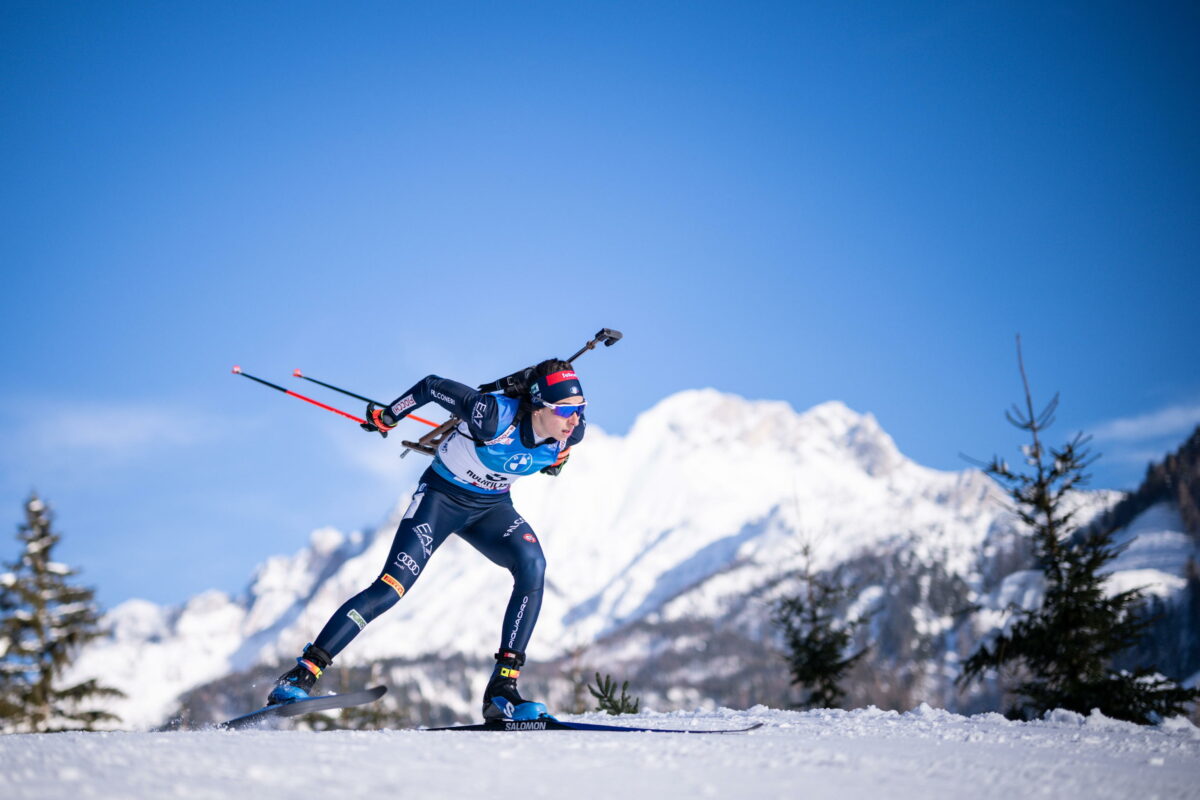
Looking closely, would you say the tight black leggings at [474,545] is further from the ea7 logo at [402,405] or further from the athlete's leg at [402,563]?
the ea7 logo at [402,405]

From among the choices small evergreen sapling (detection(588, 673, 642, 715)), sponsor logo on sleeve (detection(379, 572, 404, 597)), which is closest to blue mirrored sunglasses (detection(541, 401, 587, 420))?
sponsor logo on sleeve (detection(379, 572, 404, 597))

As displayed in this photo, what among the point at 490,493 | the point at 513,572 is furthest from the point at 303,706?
the point at 490,493

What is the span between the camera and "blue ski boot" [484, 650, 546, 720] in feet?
21.1

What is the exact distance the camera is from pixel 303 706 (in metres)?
5.79

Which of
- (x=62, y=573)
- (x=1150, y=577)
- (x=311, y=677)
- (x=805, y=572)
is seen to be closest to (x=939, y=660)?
(x=1150, y=577)

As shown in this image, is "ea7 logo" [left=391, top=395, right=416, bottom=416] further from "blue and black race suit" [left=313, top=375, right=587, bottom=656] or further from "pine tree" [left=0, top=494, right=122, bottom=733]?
"pine tree" [left=0, top=494, right=122, bottom=733]

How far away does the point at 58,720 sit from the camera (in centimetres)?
1961

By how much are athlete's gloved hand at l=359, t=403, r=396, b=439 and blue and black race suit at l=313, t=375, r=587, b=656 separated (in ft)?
0.26

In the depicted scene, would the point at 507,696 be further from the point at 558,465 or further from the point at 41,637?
the point at 41,637

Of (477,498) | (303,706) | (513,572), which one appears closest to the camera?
(303,706)

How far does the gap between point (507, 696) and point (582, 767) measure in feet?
10.0

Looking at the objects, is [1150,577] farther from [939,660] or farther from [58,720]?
[58,720]

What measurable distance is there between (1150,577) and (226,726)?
135507 millimetres

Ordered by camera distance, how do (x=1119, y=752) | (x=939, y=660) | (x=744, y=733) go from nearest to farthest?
1. (x=1119, y=752)
2. (x=744, y=733)
3. (x=939, y=660)
